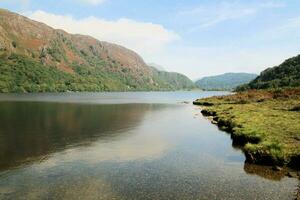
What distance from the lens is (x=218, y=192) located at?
117 ft

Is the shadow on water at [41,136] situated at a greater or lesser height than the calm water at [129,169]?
lesser

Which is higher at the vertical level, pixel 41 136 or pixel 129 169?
pixel 129 169

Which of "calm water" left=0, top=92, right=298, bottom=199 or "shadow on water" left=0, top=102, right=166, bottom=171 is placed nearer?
"calm water" left=0, top=92, right=298, bottom=199

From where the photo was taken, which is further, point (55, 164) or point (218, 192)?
point (55, 164)

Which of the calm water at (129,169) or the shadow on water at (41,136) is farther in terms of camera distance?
the shadow on water at (41,136)

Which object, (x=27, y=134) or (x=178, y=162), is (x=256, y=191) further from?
(x=27, y=134)

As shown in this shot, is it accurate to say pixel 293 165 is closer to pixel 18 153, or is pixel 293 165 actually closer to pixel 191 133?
pixel 191 133

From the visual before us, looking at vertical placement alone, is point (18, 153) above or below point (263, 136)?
below

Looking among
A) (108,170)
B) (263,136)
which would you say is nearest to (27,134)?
(108,170)

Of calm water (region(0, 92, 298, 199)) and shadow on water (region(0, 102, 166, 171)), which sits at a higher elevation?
calm water (region(0, 92, 298, 199))

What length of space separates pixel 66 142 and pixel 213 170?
32037mm

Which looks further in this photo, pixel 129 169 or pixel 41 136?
pixel 41 136

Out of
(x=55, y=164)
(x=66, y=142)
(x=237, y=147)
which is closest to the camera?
(x=55, y=164)

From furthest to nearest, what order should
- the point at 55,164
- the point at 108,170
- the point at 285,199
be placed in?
1. the point at 55,164
2. the point at 108,170
3. the point at 285,199
